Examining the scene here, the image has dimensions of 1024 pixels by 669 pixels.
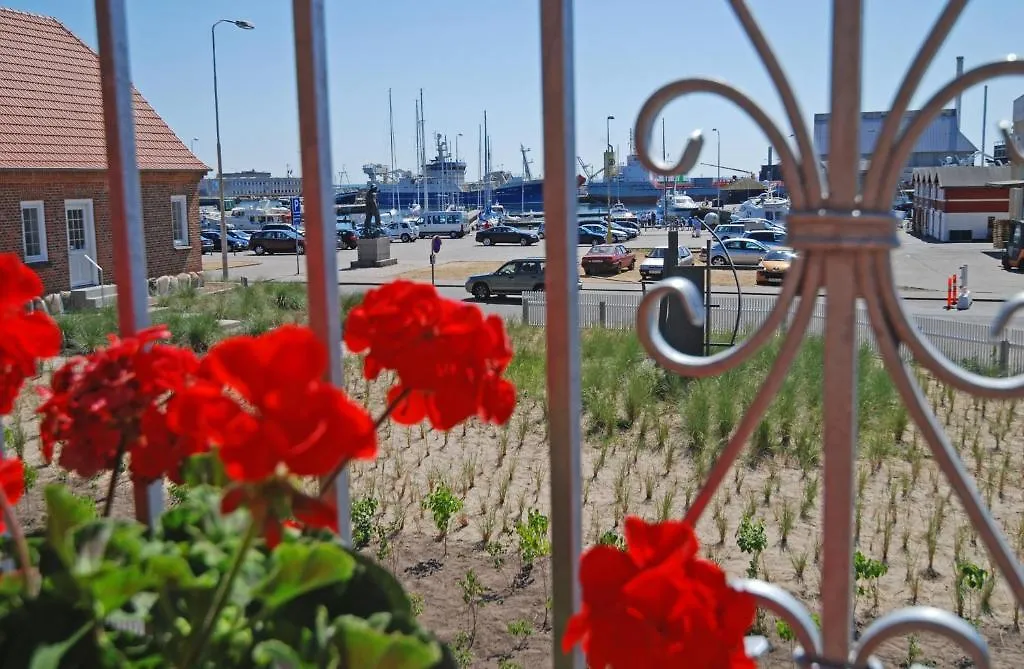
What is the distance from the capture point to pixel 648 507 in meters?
6.92

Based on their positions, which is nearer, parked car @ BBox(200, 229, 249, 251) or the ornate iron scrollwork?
the ornate iron scrollwork

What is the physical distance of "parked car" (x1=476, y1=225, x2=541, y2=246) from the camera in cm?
4962

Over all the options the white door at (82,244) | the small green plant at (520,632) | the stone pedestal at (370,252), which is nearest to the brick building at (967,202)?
the stone pedestal at (370,252)

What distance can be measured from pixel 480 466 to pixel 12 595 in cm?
701

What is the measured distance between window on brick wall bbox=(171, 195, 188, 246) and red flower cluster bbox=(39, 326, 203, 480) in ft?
87.5

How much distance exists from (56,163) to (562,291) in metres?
23.0

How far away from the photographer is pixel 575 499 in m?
1.41

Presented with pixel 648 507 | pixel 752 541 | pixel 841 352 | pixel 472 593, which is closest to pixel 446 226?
pixel 648 507

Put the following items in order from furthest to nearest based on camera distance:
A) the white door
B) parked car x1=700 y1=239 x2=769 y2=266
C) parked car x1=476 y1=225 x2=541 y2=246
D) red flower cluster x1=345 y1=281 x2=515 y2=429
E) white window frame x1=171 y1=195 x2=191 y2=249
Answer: parked car x1=476 y1=225 x2=541 y2=246 → parked car x1=700 y1=239 x2=769 y2=266 → white window frame x1=171 y1=195 x2=191 y2=249 → the white door → red flower cluster x1=345 y1=281 x2=515 y2=429

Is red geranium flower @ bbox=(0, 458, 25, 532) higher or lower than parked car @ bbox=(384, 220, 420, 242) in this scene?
higher

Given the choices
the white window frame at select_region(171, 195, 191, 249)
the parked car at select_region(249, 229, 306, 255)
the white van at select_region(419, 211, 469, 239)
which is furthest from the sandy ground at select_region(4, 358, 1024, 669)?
the white van at select_region(419, 211, 469, 239)

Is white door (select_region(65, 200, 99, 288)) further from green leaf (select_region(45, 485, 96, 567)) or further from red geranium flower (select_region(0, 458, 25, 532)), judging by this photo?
green leaf (select_region(45, 485, 96, 567))

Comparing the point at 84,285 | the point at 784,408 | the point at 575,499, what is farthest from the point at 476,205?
the point at 575,499

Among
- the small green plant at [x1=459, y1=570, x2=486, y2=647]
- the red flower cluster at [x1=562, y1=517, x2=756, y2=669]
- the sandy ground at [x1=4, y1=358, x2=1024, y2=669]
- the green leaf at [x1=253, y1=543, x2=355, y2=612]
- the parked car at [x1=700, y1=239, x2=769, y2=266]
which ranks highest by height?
the green leaf at [x1=253, y1=543, x2=355, y2=612]
